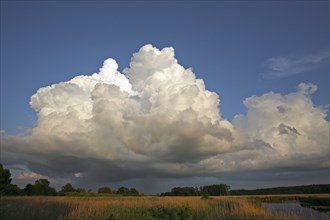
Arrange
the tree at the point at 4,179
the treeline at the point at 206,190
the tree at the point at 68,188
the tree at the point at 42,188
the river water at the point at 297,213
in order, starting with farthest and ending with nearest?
the tree at the point at 68,188 < the treeline at the point at 206,190 < the tree at the point at 42,188 < the tree at the point at 4,179 < the river water at the point at 297,213

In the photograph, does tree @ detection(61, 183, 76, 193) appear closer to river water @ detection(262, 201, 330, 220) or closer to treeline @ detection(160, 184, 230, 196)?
treeline @ detection(160, 184, 230, 196)

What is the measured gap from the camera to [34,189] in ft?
206

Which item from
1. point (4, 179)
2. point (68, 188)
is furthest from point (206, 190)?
point (4, 179)

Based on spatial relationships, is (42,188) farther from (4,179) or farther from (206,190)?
(206,190)

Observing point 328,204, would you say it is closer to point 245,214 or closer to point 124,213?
point 245,214

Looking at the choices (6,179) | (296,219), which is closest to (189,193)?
(6,179)

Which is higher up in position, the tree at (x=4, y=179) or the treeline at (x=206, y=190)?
the tree at (x=4, y=179)

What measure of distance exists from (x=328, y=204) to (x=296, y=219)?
39073 mm

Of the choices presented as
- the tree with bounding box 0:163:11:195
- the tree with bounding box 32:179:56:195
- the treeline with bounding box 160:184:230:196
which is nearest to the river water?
the tree with bounding box 0:163:11:195

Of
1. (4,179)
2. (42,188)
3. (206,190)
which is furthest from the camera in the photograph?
(206,190)

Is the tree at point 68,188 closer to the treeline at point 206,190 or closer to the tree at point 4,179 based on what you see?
the treeline at point 206,190

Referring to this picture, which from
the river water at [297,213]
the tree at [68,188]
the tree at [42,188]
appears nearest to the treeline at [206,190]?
the tree at [68,188]

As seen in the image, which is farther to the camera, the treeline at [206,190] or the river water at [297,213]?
the treeline at [206,190]

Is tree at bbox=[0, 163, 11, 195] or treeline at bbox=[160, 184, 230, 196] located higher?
tree at bbox=[0, 163, 11, 195]
